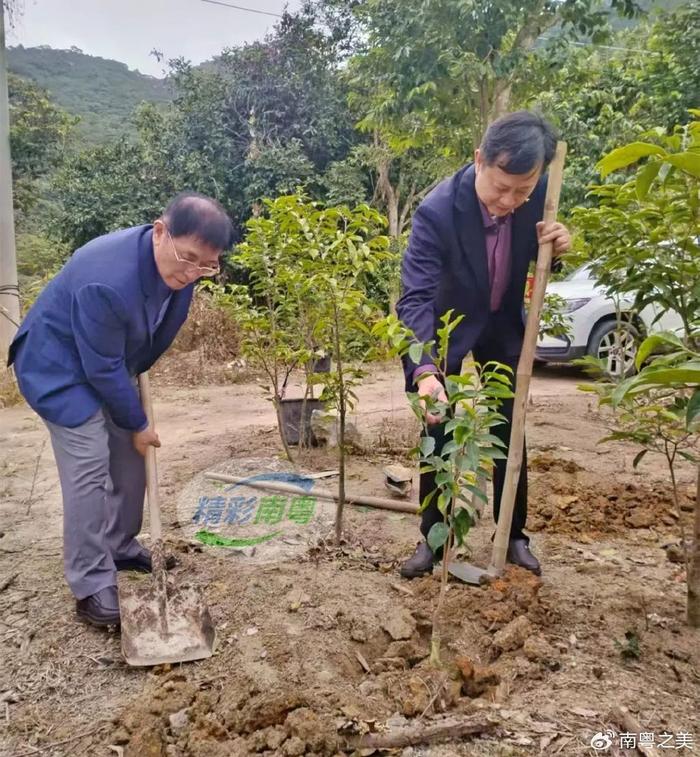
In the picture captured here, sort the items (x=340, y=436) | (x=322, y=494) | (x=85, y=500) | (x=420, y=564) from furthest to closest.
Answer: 1. (x=322, y=494)
2. (x=340, y=436)
3. (x=420, y=564)
4. (x=85, y=500)

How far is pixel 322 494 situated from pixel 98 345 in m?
1.78

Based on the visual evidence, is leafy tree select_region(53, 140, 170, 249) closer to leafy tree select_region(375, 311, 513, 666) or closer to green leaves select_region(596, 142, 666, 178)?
leafy tree select_region(375, 311, 513, 666)

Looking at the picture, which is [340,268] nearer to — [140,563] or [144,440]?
[144,440]

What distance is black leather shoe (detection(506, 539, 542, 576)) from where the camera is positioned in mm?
2574

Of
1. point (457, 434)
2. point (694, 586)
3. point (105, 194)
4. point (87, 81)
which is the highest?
point (87, 81)

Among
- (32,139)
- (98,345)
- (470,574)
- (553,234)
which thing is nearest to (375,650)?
(470,574)

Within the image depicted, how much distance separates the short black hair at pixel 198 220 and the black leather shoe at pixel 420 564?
143cm

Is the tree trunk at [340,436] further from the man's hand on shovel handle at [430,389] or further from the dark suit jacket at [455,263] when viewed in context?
the man's hand on shovel handle at [430,389]

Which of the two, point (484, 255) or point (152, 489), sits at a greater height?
point (484, 255)

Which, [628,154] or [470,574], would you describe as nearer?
[628,154]

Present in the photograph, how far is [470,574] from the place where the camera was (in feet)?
8.03

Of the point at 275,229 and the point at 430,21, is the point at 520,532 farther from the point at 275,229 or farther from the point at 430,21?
the point at 430,21

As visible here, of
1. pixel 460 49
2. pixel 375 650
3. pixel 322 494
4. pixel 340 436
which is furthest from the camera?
pixel 460 49

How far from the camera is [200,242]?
84.0 inches
